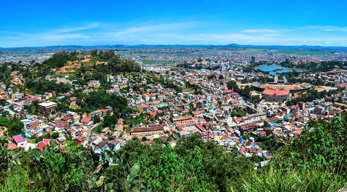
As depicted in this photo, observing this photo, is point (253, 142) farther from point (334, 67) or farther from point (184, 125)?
point (334, 67)

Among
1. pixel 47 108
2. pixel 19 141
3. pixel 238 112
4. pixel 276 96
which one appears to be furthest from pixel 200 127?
pixel 276 96

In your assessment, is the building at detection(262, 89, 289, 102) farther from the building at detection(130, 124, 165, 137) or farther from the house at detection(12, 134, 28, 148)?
the house at detection(12, 134, 28, 148)

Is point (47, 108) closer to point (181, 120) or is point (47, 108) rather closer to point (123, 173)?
point (181, 120)

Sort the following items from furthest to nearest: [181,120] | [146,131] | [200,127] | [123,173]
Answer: [181,120], [200,127], [146,131], [123,173]

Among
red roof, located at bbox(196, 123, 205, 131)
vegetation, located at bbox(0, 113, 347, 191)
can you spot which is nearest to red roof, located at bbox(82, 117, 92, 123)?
red roof, located at bbox(196, 123, 205, 131)

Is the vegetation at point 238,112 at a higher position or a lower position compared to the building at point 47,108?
lower

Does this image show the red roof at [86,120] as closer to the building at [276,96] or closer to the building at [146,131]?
the building at [146,131]

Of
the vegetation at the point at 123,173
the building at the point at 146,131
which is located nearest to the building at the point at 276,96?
the building at the point at 146,131

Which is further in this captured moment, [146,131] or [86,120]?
[86,120]
